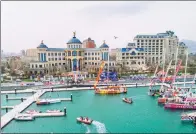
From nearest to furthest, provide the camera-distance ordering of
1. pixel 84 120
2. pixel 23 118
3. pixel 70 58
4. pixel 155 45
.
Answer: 1. pixel 84 120
2. pixel 23 118
3. pixel 70 58
4. pixel 155 45

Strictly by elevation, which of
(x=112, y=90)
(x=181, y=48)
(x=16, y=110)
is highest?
(x=181, y=48)

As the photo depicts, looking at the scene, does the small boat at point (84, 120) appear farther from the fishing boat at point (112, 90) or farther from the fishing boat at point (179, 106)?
the fishing boat at point (112, 90)

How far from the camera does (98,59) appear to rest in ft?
94.5

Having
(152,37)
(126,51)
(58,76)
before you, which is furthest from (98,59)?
(152,37)

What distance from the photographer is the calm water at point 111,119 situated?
10648 mm

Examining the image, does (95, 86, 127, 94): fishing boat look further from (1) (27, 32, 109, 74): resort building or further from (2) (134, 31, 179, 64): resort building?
(2) (134, 31, 179, 64): resort building

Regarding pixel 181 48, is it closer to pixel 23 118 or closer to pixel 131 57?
pixel 131 57

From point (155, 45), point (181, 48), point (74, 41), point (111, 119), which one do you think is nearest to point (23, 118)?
point (111, 119)

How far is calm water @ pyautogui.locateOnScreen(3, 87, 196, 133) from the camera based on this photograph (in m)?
10.6

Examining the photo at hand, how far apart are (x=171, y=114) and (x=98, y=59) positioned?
1659 centimetres

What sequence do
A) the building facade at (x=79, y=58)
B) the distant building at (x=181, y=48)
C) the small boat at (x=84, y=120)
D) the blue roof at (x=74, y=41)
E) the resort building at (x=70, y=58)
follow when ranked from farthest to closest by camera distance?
the distant building at (x=181, y=48) < the blue roof at (x=74, y=41) < the building facade at (x=79, y=58) < the resort building at (x=70, y=58) < the small boat at (x=84, y=120)

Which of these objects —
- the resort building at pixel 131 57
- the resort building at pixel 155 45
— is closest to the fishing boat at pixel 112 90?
the resort building at pixel 131 57

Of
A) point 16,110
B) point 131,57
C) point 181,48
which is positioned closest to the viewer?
point 16,110

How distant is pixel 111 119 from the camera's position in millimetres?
A: 11898
